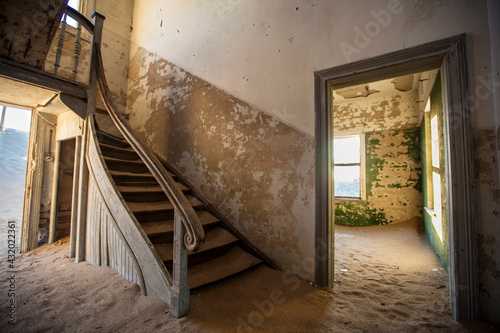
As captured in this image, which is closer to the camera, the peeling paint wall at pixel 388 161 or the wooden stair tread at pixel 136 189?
the wooden stair tread at pixel 136 189

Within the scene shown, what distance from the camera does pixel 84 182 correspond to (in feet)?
9.11

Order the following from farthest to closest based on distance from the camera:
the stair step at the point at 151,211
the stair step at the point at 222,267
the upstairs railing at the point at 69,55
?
the upstairs railing at the point at 69,55 → the stair step at the point at 151,211 → the stair step at the point at 222,267

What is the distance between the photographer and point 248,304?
1824 mm

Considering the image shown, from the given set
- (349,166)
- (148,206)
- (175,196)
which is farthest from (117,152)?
(349,166)

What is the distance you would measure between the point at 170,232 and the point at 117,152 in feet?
5.54

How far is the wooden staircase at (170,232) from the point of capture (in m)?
2.06

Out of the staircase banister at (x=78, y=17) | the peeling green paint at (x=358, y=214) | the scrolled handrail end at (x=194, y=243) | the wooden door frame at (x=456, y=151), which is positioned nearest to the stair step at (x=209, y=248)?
the scrolled handrail end at (x=194, y=243)

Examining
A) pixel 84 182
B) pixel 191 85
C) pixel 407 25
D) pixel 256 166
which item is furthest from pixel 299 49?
pixel 84 182

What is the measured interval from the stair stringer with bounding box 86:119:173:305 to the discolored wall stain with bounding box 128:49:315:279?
112cm

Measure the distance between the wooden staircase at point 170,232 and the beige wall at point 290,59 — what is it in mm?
306

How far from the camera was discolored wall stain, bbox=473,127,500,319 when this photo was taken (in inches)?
60.6

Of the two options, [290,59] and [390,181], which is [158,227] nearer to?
[290,59]

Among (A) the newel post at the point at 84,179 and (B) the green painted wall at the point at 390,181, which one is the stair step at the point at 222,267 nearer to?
(A) the newel post at the point at 84,179

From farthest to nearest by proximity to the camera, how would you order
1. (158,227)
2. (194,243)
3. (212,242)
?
(212,242) → (158,227) → (194,243)
